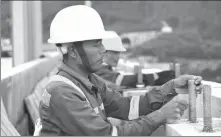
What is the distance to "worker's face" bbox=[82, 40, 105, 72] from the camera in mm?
2264

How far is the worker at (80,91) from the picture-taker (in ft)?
6.72

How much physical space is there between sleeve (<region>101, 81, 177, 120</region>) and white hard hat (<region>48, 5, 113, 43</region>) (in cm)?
53

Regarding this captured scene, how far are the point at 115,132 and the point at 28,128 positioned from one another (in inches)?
111

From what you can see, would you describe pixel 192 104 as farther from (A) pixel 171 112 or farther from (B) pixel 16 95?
(B) pixel 16 95

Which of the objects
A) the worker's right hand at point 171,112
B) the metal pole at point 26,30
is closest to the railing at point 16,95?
the worker's right hand at point 171,112

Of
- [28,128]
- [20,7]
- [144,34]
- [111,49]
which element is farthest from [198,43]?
[28,128]

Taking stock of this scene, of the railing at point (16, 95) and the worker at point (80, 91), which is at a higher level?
the worker at point (80, 91)

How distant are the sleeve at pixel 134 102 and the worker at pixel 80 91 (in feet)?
0.74

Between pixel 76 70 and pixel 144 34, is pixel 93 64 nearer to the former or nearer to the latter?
pixel 76 70

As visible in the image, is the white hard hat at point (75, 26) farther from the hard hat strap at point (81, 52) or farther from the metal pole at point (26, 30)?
the metal pole at point (26, 30)

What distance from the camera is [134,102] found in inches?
111

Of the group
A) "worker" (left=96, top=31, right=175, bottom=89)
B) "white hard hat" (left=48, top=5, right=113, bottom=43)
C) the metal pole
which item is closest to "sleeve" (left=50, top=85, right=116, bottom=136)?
"white hard hat" (left=48, top=5, right=113, bottom=43)

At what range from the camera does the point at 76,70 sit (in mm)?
2309

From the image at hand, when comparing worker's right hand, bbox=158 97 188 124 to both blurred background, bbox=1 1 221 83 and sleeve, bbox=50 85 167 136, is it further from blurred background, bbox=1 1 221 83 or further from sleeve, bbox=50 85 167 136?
blurred background, bbox=1 1 221 83
